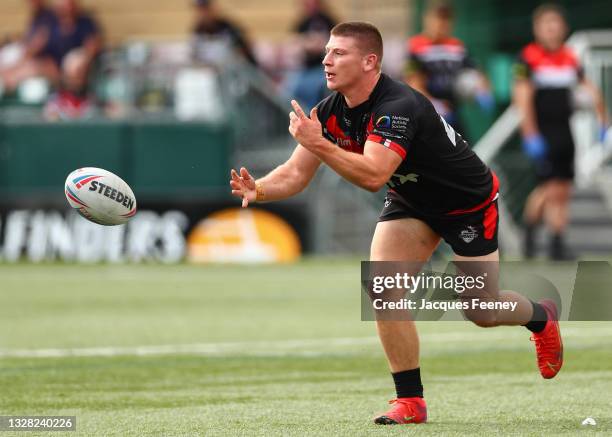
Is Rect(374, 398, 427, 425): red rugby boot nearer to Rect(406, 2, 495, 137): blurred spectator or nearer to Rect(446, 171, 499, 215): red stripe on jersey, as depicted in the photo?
Rect(446, 171, 499, 215): red stripe on jersey

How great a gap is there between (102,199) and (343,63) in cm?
148

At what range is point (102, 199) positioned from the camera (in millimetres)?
7492

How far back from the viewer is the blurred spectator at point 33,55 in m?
21.4

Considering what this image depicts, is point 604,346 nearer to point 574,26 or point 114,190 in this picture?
Answer: point 114,190

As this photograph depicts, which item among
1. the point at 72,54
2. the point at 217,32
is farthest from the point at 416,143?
the point at 72,54

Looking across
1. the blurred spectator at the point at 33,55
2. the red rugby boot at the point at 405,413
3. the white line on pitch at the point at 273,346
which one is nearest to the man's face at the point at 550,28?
the white line on pitch at the point at 273,346

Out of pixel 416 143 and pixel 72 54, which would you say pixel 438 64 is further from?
pixel 416 143

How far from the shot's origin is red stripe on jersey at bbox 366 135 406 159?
684 cm

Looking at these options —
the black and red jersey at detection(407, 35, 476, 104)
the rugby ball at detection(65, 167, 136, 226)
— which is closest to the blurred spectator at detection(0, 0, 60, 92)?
the black and red jersey at detection(407, 35, 476, 104)

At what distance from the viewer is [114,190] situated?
296 inches

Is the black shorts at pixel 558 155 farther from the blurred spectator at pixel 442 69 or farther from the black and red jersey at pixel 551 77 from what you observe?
the blurred spectator at pixel 442 69

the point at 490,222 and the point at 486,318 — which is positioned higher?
the point at 490,222

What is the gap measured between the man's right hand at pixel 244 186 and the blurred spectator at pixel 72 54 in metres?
13.3

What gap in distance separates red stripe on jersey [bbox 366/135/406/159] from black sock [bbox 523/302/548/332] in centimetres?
128
